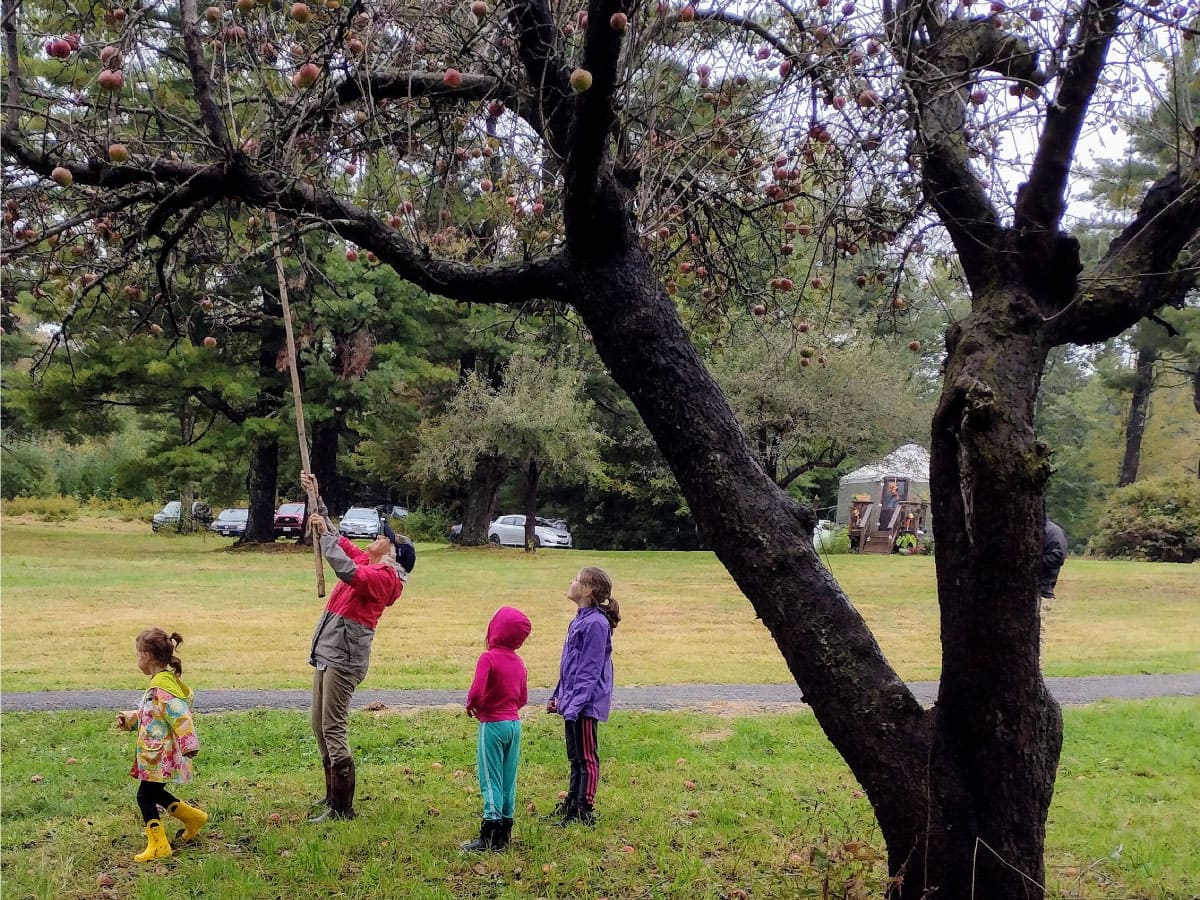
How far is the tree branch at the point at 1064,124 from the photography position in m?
3.10

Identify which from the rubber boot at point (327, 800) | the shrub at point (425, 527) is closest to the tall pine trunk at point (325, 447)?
the shrub at point (425, 527)

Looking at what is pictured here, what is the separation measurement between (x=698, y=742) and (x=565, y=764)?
1.17 meters

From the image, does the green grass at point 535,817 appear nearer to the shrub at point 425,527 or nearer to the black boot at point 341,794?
the black boot at point 341,794

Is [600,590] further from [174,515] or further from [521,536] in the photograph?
[174,515]

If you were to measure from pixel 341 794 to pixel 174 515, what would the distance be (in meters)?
34.6

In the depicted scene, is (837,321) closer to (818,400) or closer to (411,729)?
(411,729)

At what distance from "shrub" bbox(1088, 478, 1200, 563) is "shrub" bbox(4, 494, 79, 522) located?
3753 centimetres

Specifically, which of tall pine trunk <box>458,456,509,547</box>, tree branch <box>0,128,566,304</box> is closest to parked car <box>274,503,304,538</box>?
tall pine trunk <box>458,456,509,547</box>

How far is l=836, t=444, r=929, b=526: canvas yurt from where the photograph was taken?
29484 millimetres

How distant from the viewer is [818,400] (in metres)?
26.4

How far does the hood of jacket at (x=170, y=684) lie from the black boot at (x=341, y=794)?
857 mm


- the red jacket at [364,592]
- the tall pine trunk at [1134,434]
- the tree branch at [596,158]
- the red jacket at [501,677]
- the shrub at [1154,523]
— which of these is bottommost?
the red jacket at [501,677]

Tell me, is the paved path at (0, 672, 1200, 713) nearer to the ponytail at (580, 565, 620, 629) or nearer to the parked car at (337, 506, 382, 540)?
the ponytail at (580, 565, 620, 629)

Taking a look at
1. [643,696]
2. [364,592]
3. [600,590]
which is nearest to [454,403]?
[643,696]
